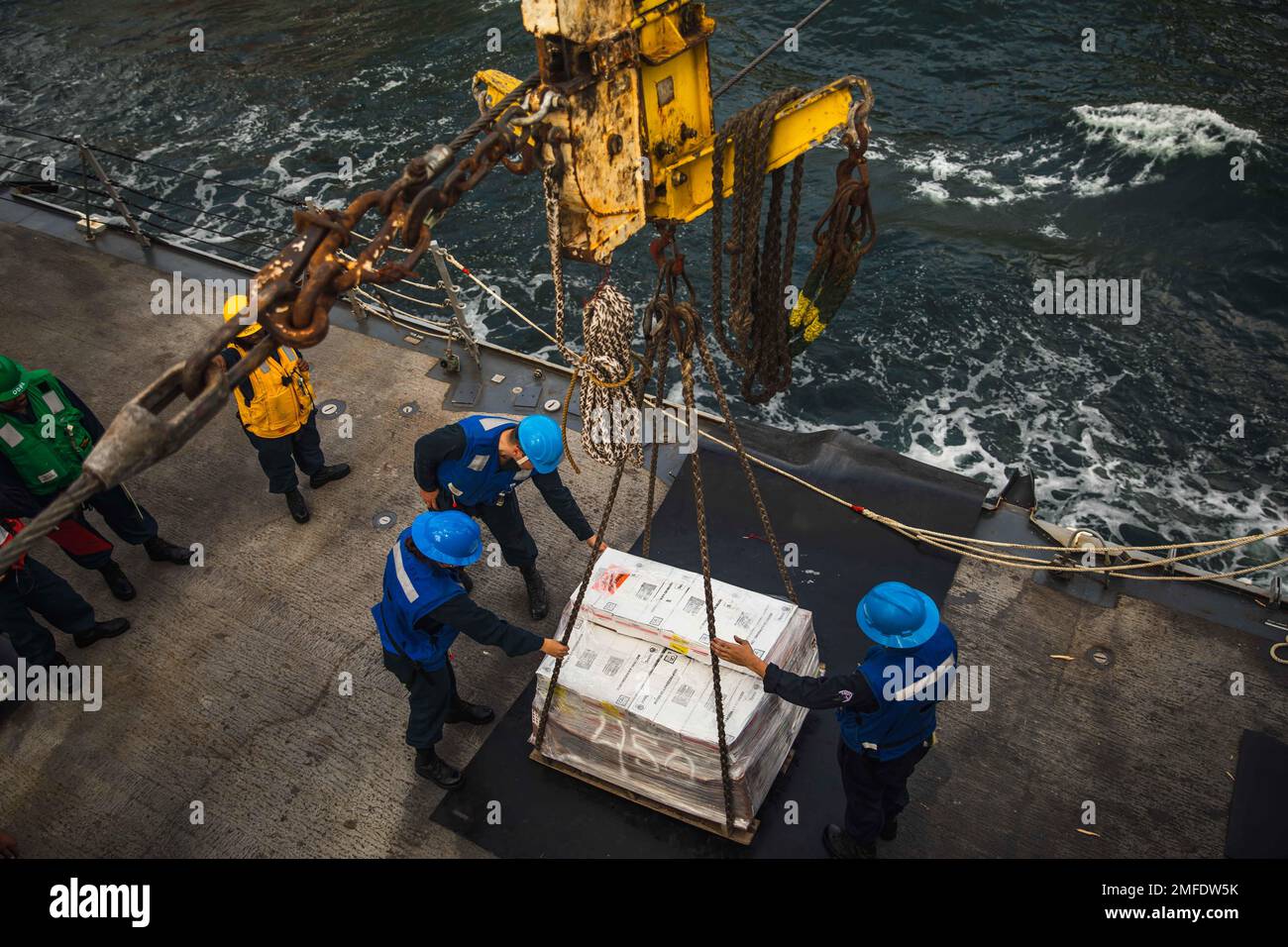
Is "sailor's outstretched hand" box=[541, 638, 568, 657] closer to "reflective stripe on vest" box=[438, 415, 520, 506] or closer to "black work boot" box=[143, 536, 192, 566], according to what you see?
"reflective stripe on vest" box=[438, 415, 520, 506]

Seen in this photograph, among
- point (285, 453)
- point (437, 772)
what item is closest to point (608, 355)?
point (437, 772)

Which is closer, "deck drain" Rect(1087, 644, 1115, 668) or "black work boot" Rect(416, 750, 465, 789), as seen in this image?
"black work boot" Rect(416, 750, 465, 789)

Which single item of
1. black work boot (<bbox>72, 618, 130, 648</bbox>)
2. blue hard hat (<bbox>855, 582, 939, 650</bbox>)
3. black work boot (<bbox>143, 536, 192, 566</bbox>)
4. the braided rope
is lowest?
black work boot (<bbox>72, 618, 130, 648</bbox>)

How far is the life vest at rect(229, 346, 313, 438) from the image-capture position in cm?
625

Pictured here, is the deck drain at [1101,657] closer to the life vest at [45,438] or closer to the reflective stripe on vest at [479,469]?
the reflective stripe on vest at [479,469]

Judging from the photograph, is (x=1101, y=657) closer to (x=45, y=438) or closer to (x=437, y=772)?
(x=437, y=772)

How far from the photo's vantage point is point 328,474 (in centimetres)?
726

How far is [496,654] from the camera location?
6.18 m

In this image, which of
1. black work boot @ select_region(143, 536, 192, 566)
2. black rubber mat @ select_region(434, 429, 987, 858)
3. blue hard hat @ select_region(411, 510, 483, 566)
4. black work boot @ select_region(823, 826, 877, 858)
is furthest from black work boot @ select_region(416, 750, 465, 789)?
black work boot @ select_region(143, 536, 192, 566)

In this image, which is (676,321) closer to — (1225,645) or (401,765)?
(401,765)

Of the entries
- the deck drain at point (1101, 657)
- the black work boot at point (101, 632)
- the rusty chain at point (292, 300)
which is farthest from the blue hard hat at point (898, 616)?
the black work boot at point (101, 632)

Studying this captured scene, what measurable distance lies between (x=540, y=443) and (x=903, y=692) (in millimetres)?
2464

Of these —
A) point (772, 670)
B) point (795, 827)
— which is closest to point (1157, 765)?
point (795, 827)

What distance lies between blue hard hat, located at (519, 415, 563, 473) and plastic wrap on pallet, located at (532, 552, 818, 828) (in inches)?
31.7
